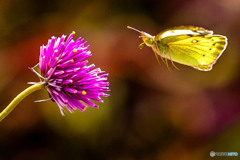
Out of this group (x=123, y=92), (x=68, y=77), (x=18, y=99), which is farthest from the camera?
(x=123, y=92)

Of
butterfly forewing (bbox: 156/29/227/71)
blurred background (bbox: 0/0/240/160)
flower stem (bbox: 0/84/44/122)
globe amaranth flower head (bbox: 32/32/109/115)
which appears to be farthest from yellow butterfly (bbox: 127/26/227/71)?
blurred background (bbox: 0/0/240/160)

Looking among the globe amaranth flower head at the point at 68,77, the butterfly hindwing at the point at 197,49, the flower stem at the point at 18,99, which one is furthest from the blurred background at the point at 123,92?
the flower stem at the point at 18,99

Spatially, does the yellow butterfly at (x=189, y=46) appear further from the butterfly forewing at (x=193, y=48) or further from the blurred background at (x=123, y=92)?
the blurred background at (x=123, y=92)

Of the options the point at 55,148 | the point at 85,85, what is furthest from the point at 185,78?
the point at 85,85

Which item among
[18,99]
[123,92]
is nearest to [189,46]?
[18,99]

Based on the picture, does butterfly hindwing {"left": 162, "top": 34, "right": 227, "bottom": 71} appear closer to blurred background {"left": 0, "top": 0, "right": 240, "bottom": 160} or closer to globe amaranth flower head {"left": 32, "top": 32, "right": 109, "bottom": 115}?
globe amaranth flower head {"left": 32, "top": 32, "right": 109, "bottom": 115}

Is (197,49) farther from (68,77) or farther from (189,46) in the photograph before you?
(68,77)

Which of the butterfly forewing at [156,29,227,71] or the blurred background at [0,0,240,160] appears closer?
the butterfly forewing at [156,29,227,71]
